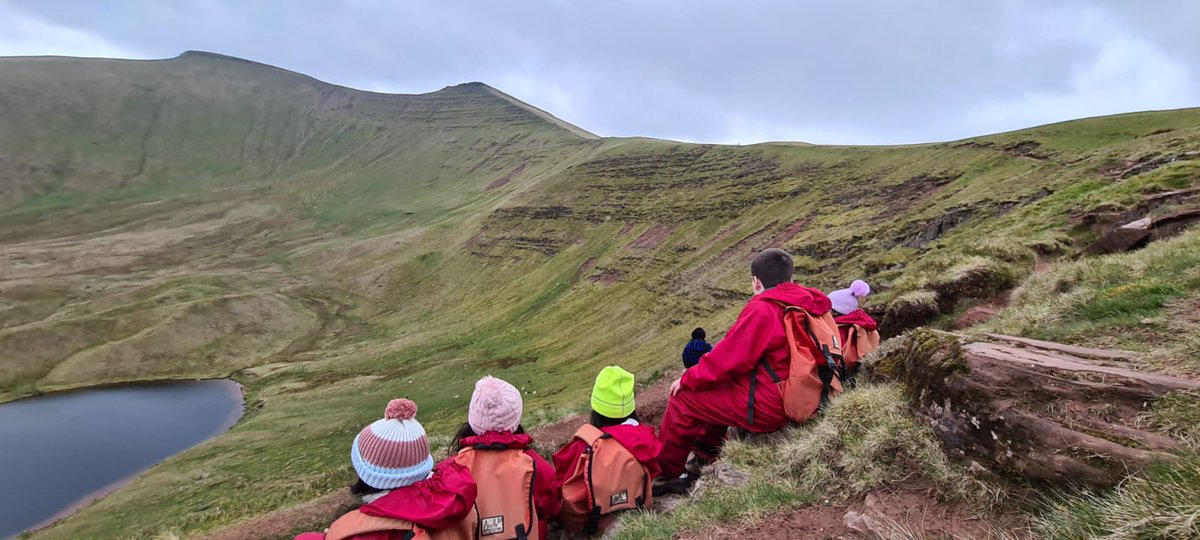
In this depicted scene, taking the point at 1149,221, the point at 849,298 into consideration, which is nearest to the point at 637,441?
the point at 849,298

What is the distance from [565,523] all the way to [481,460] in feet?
5.51

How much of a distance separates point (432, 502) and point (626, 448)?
8.86 ft

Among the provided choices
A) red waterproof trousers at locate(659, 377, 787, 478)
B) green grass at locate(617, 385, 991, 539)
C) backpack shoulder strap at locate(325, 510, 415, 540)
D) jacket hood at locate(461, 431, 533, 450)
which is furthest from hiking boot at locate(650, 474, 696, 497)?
backpack shoulder strap at locate(325, 510, 415, 540)

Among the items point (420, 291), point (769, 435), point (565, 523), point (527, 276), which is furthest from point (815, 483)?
point (420, 291)

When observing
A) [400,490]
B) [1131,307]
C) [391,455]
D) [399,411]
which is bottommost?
[400,490]

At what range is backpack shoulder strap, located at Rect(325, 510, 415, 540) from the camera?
5164 millimetres

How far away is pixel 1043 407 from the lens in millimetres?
4434

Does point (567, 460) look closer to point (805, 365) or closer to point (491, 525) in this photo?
point (491, 525)

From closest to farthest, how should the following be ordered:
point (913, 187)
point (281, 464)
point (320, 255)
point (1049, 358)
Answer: point (1049, 358) → point (281, 464) → point (913, 187) → point (320, 255)

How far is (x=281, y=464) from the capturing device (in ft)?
111

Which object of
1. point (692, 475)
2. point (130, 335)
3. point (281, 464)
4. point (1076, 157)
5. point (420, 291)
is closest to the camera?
point (692, 475)

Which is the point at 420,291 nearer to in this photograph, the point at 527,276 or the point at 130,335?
the point at 527,276

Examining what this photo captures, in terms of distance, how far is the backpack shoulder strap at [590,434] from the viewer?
7.30 meters

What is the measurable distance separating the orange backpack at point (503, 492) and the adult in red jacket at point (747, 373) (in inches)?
88.7
